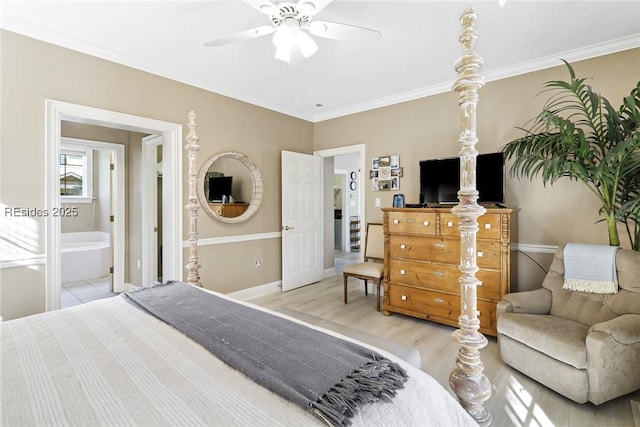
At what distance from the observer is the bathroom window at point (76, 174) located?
17.7 feet

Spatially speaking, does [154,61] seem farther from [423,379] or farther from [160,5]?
[423,379]

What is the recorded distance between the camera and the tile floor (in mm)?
3837

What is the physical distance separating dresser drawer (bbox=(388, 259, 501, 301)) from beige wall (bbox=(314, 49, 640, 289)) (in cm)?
59

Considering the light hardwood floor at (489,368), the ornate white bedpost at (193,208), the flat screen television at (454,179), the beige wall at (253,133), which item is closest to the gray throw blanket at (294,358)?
the ornate white bedpost at (193,208)

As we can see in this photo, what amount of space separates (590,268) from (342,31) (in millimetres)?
2452

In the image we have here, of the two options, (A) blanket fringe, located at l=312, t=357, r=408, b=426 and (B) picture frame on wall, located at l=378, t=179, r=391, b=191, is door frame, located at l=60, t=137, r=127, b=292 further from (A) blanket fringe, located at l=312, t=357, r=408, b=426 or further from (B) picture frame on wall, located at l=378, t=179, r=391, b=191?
(A) blanket fringe, located at l=312, t=357, r=408, b=426

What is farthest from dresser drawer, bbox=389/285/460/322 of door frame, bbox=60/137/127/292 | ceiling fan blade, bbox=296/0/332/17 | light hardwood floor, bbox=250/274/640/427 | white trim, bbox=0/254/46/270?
door frame, bbox=60/137/127/292

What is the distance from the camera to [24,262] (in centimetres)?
239

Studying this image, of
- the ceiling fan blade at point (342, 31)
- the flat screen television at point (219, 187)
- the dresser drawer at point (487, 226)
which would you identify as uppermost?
the ceiling fan blade at point (342, 31)

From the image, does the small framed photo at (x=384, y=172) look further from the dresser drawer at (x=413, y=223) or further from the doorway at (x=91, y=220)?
the doorway at (x=91, y=220)

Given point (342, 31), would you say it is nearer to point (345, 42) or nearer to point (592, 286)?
point (345, 42)

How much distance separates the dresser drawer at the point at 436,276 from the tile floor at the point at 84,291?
377 cm

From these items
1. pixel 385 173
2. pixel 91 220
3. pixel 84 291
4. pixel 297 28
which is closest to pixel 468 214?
pixel 297 28

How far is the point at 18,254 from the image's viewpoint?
236 cm
